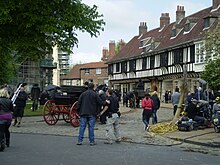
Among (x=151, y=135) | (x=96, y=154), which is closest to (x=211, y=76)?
(x=151, y=135)

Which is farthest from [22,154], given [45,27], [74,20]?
[74,20]

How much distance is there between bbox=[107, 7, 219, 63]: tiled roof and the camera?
4368cm

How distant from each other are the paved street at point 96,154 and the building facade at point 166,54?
24.1m

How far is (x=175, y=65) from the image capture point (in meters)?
45.7

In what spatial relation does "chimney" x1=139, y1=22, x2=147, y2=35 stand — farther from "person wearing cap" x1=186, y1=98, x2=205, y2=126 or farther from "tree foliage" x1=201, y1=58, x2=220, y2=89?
"person wearing cap" x1=186, y1=98, x2=205, y2=126

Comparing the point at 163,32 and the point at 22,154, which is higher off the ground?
the point at 163,32

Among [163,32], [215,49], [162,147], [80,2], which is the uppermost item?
[163,32]

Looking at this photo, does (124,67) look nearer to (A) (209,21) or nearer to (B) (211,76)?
(A) (209,21)

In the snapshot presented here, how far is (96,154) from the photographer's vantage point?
10414 mm

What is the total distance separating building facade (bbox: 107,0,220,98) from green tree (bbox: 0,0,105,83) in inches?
717

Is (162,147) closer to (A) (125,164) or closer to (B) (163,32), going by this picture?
(A) (125,164)

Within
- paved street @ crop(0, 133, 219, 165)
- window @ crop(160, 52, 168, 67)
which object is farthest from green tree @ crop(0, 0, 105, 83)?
window @ crop(160, 52, 168, 67)

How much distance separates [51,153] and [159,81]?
41123mm

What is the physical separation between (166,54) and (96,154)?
38.9 metres
